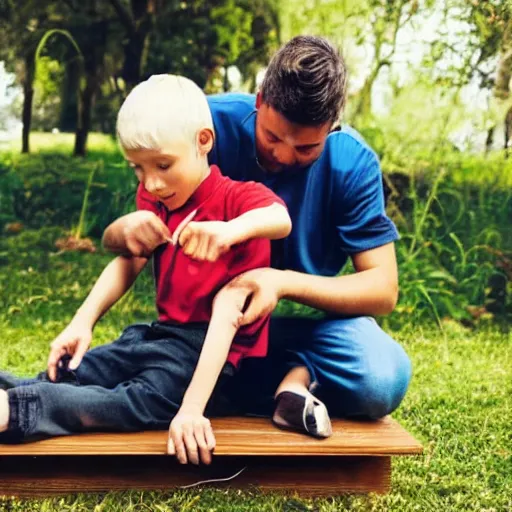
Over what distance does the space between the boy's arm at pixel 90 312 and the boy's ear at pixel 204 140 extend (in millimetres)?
402

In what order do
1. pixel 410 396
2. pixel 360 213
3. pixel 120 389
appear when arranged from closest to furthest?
1. pixel 120 389
2. pixel 360 213
3. pixel 410 396

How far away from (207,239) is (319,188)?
66 cm

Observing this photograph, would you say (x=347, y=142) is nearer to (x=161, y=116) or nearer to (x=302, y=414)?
(x=161, y=116)

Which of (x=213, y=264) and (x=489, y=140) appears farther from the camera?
(x=489, y=140)

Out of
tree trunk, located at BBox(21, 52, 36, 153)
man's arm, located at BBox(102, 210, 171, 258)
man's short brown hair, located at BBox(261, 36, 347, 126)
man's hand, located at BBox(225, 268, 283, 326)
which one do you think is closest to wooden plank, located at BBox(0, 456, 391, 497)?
man's hand, located at BBox(225, 268, 283, 326)

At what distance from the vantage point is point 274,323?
297 cm

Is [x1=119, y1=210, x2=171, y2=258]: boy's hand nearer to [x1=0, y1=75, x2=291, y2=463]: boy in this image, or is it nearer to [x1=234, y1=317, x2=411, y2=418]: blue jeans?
[x1=0, y1=75, x2=291, y2=463]: boy

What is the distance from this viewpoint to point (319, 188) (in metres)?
2.88

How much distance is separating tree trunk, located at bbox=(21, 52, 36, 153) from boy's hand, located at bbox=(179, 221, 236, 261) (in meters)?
3.53

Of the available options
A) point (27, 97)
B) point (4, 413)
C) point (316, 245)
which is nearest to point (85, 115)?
point (27, 97)

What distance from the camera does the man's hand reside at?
8.18ft

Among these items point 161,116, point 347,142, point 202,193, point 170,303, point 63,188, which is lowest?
point 63,188

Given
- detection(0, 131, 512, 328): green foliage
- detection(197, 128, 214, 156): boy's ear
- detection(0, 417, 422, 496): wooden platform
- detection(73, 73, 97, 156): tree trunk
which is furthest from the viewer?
detection(73, 73, 97, 156): tree trunk

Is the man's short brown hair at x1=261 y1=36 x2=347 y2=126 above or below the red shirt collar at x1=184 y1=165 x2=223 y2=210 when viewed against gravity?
above
